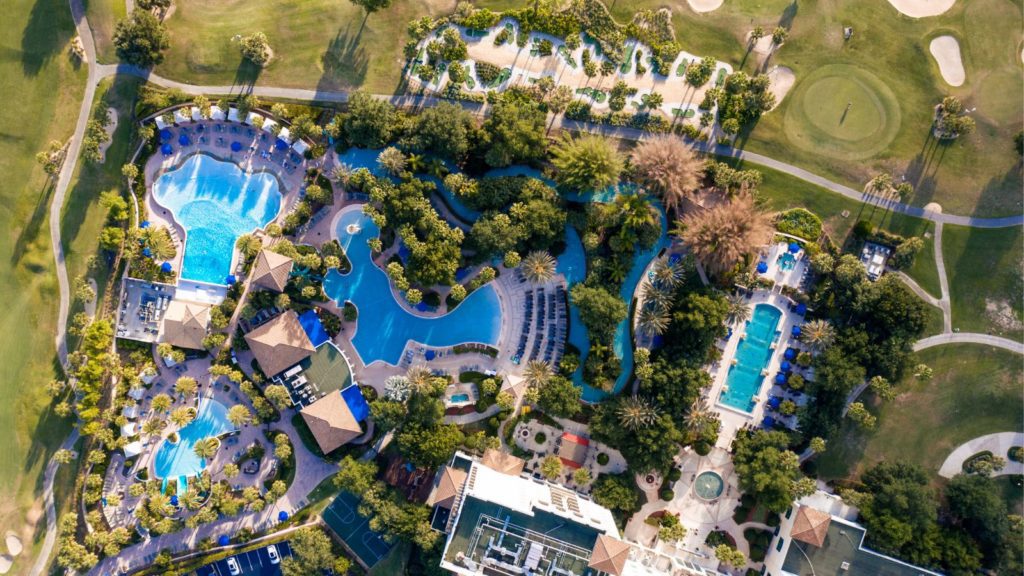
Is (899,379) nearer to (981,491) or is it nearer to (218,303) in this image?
(981,491)

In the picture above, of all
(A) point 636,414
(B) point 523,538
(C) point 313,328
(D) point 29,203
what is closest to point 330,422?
(C) point 313,328

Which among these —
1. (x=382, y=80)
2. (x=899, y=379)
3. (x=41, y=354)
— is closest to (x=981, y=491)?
(x=899, y=379)

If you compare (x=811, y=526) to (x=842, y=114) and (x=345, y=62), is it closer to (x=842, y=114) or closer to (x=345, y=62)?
(x=842, y=114)

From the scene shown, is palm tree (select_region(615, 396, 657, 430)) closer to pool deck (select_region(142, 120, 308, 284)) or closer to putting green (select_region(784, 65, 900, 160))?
putting green (select_region(784, 65, 900, 160))

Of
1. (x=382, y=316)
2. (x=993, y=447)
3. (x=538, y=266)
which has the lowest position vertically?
(x=382, y=316)

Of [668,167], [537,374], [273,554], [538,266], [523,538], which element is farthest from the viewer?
[273,554]

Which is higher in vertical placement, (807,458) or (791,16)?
(791,16)
